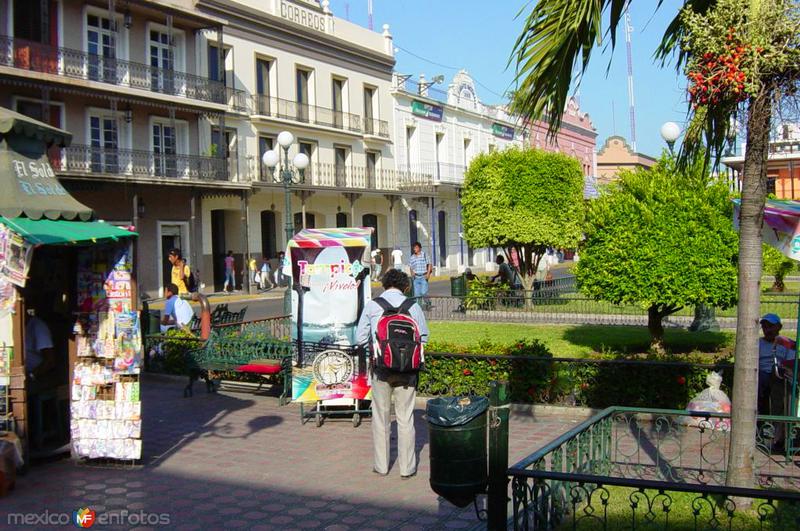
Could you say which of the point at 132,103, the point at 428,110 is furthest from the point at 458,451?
the point at 428,110

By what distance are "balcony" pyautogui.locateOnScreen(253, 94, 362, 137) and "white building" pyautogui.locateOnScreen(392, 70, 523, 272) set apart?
3.87m

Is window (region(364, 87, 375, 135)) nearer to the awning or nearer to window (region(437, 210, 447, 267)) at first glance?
window (region(437, 210, 447, 267))

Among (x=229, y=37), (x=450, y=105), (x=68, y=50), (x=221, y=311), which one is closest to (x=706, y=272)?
(x=221, y=311)

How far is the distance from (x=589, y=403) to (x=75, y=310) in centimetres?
562

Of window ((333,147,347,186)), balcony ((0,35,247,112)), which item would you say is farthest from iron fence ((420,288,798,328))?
window ((333,147,347,186))

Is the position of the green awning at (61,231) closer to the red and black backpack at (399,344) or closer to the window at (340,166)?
the red and black backpack at (399,344)

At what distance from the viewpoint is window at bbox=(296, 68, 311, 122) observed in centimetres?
3338

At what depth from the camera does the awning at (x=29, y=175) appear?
679 centimetres

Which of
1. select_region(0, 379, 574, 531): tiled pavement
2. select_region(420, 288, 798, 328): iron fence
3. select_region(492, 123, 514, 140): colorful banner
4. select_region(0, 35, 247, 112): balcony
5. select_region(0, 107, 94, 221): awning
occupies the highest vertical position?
select_region(492, 123, 514, 140): colorful banner

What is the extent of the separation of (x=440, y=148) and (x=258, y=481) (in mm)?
37360

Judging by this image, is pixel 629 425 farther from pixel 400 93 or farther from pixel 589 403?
pixel 400 93

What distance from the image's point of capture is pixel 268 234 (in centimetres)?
3319

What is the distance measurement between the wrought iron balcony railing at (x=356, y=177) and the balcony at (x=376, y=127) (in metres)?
1.70

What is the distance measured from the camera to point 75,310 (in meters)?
7.59
